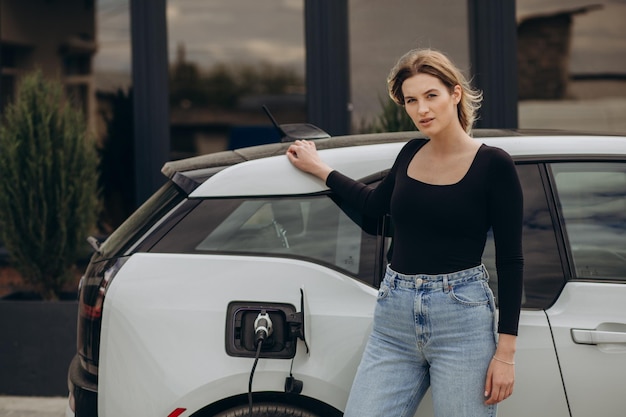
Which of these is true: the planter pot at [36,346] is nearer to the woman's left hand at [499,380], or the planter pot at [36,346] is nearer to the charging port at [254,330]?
the charging port at [254,330]

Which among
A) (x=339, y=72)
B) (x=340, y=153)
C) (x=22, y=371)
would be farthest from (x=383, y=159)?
(x=339, y=72)

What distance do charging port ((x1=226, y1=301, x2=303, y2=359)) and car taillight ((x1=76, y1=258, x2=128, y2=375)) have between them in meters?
0.43

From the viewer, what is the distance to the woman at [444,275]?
2.74 meters

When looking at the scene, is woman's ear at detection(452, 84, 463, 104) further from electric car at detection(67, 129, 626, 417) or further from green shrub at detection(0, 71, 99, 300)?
green shrub at detection(0, 71, 99, 300)

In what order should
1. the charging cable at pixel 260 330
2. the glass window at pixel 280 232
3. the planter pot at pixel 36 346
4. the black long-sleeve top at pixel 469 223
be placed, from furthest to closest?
the planter pot at pixel 36 346 → the glass window at pixel 280 232 → the charging cable at pixel 260 330 → the black long-sleeve top at pixel 469 223

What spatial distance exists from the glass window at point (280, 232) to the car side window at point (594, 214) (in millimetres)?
653

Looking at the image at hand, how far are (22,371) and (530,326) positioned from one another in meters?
3.75

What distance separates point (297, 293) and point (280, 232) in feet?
0.74

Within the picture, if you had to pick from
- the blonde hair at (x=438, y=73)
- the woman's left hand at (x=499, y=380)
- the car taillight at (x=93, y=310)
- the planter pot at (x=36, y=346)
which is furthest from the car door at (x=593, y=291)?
the planter pot at (x=36, y=346)

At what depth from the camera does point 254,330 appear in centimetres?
306

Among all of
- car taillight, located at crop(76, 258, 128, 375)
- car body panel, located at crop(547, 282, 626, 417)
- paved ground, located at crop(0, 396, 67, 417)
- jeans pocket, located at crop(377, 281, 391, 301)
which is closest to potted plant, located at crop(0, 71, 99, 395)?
paved ground, located at crop(0, 396, 67, 417)

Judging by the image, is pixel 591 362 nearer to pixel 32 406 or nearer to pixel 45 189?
pixel 32 406

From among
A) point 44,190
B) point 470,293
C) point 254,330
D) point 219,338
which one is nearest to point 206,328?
point 219,338

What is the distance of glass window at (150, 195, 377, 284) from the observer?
3.15 m
